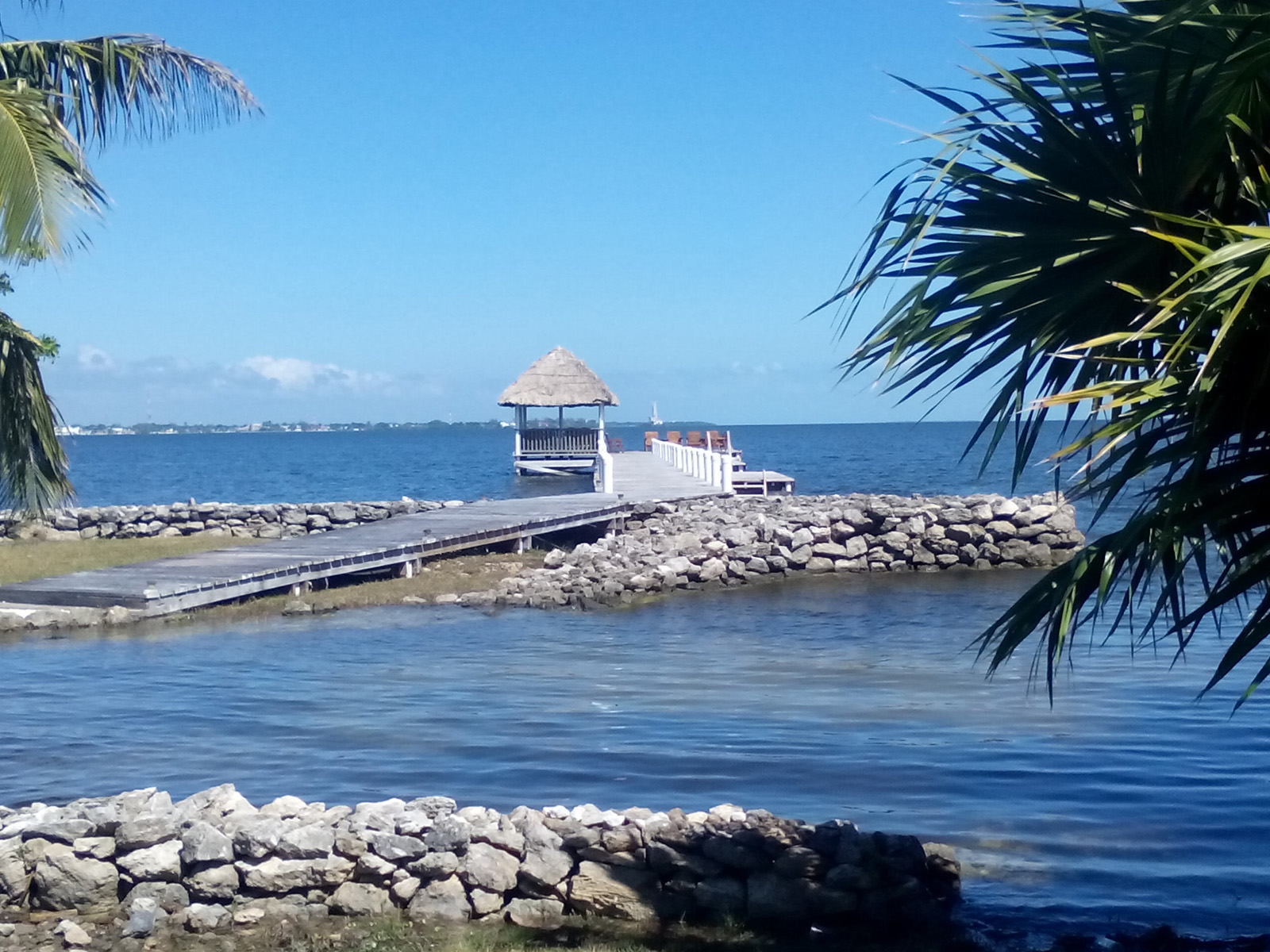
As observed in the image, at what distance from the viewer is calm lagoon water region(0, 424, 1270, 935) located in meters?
7.08

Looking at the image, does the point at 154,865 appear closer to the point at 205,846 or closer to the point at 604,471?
the point at 205,846

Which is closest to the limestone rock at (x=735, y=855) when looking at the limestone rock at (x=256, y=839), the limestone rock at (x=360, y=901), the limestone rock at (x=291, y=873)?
the limestone rock at (x=360, y=901)

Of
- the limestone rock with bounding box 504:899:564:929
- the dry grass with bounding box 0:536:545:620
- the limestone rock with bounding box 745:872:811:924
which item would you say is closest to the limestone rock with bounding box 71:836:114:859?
the limestone rock with bounding box 504:899:564:929

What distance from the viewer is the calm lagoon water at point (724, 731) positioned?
708 cm

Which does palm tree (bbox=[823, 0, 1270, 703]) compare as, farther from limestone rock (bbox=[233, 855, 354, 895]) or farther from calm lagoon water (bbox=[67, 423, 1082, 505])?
calm lagoon water (bbox=[67, 423, 1082, 505])

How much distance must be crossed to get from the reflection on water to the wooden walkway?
1.21 metres

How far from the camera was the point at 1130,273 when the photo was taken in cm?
380

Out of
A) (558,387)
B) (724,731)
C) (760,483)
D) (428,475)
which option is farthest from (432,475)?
(724,731)

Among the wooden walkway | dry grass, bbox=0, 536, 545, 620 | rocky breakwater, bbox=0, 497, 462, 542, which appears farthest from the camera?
rocky breakwater, bbox=0, 497, 462, 542

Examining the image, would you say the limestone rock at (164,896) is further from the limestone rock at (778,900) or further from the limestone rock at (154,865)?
the limestone rock at (778,900)

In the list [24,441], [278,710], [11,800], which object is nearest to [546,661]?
[278,710]

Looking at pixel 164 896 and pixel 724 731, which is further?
pixel 724 731

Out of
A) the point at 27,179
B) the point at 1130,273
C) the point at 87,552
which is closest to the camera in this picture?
the point at 1130,273

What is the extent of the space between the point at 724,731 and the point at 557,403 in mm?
34448
